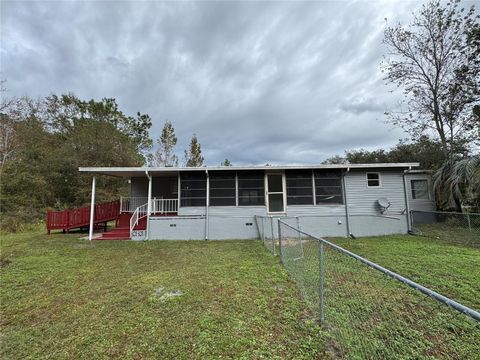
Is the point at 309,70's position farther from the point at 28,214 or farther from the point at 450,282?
the point at 28,214

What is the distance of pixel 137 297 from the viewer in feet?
12.4

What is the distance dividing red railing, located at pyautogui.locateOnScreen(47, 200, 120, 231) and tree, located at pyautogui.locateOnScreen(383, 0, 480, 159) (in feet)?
58.6

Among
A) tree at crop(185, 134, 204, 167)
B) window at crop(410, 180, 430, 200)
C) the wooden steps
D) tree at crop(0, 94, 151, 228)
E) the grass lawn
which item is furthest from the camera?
tree at crop(185, 134, 204, 167)

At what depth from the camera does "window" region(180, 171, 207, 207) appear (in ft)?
33.9

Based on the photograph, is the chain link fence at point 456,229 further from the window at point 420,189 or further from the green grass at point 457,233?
the window at point 420,189

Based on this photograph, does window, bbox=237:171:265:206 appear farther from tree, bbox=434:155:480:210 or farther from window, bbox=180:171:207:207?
tree, bbox=434:155:480:210

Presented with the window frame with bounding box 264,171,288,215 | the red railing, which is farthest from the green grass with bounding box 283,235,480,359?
the red railing

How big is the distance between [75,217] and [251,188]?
796cm

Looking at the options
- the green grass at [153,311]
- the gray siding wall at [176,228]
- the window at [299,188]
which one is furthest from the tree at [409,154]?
the green grass at [153,311]

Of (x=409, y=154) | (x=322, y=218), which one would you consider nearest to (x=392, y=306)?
(x=322, y=218)

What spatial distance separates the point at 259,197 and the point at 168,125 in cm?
1784

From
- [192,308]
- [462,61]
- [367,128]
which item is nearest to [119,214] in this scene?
[192,308]

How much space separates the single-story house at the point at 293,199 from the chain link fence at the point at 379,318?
5883 mm

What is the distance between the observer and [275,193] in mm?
10500
